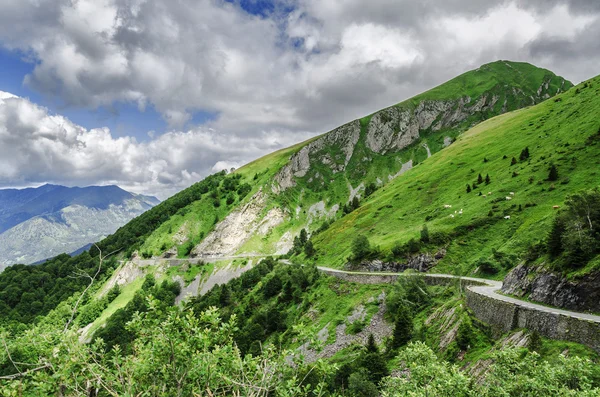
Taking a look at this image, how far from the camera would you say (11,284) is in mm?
195000

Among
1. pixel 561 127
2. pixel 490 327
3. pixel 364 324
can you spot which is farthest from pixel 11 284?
pixel 561 127

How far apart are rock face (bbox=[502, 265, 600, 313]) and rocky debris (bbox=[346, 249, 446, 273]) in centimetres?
3137

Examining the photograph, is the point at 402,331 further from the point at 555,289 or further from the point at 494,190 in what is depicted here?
the point at 494,190

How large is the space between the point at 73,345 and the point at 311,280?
84.4 m

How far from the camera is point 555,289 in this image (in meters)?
32.9

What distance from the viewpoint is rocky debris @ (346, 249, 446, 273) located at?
73.0 m

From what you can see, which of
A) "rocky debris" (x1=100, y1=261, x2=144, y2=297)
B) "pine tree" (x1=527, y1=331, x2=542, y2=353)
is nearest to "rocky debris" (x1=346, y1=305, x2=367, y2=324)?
"pine tree" (x1=527, y1=331, x2=542, y2=353)

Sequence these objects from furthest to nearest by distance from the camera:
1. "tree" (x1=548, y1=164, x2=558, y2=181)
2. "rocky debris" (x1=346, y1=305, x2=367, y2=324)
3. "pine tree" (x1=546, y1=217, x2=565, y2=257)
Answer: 1. "tree" (x1=548, y1=164, x2=558, y2=181)
2. "rocky debris" (x1=346, y1=305, x2=367, y2=324)
3. "pine tree" (x1=546, y1=217, x2=565, y2=257)

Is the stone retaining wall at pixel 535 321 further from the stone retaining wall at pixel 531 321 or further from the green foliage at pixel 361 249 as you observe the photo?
the green foliage at pixel 361 249

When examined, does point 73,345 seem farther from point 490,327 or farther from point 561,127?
point 561,127

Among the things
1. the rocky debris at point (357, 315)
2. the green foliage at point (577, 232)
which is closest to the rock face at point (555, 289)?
the green foliage at point (577, 232)

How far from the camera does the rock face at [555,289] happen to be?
29.3 metres

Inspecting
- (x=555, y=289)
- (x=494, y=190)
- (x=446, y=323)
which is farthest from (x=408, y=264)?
(x=555, y=289)

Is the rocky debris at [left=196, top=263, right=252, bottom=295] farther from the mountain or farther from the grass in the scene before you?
the grass
